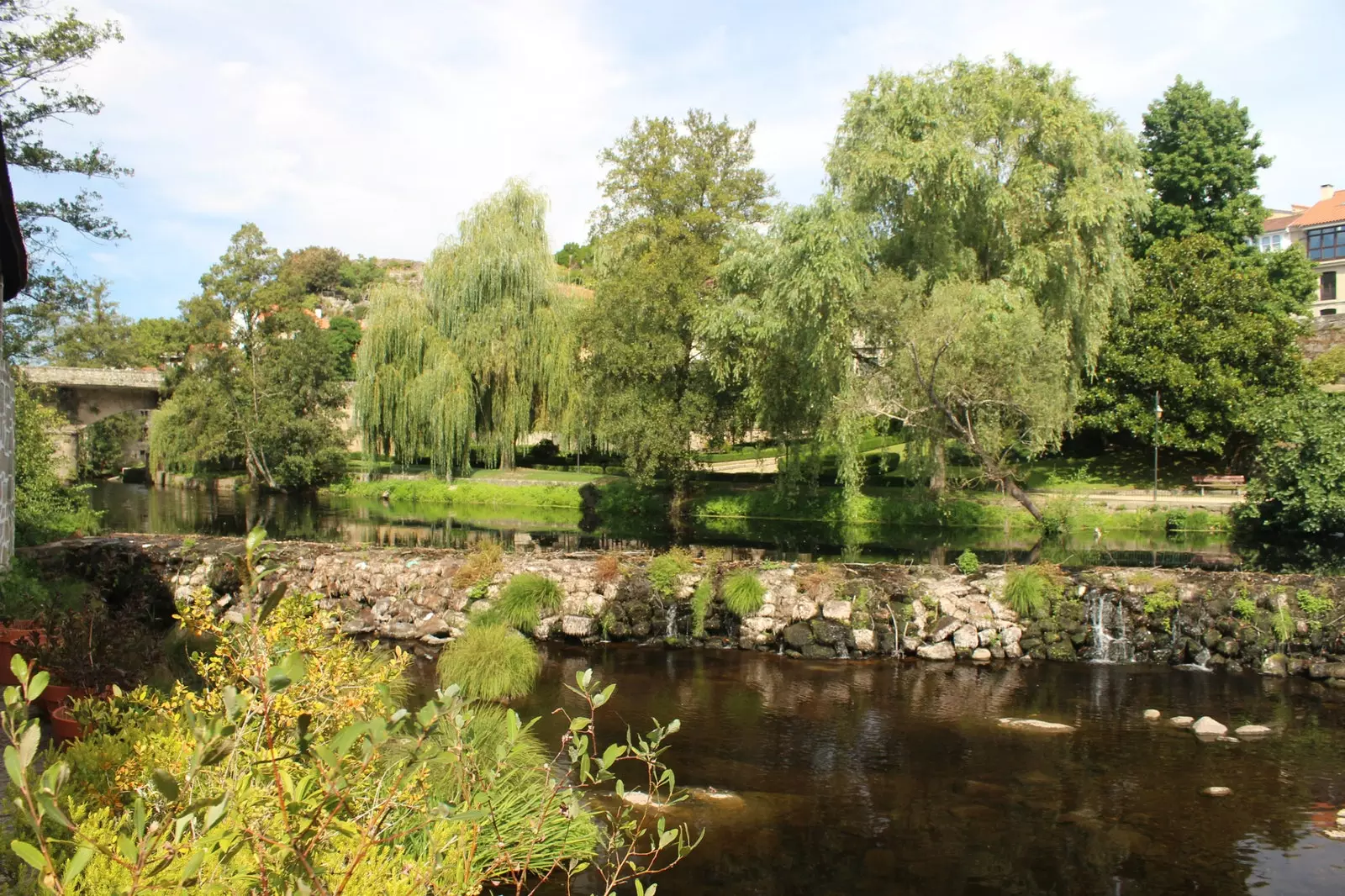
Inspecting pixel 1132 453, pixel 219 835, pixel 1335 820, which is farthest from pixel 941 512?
pixel 219 835

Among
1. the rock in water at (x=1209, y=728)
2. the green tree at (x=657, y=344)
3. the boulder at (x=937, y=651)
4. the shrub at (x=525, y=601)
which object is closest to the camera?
the rock in water at (x=1209, y=728)

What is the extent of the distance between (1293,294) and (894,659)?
3629 centimetres

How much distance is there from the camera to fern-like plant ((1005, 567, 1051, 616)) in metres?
15.5

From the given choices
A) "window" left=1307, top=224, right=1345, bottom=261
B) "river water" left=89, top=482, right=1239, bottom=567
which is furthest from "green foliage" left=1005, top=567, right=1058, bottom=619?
"window" left=1307, top=224, right=1345, bottom=261

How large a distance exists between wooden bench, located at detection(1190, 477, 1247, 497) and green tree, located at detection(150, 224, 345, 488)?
112 feet

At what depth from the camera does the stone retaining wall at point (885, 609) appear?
587 inches

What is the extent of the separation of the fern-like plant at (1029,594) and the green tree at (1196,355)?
22448mm

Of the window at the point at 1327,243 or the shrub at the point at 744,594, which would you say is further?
the window at the point at 1327,243

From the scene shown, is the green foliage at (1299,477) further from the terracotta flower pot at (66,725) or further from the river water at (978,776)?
the terracotta flower pot at (66,725)

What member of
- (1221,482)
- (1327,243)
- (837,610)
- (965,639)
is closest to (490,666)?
(837,610)

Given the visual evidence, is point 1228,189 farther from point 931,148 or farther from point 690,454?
point 690,454

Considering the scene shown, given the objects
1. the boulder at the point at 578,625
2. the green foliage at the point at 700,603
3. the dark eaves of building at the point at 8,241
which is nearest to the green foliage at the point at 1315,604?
the green foliage at the point at 700,603

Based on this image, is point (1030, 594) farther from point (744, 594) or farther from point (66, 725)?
point (66, 725)

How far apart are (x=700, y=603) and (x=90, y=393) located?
44.5 meters
